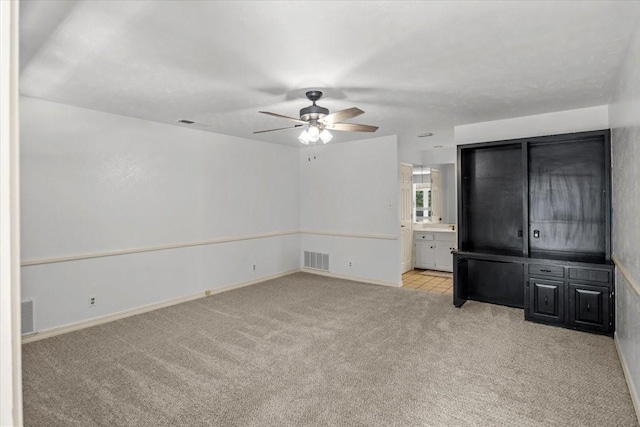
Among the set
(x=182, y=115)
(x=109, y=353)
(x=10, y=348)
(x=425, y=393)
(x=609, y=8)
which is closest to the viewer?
(x=10, y=348)

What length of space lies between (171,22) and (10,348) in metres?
2.22

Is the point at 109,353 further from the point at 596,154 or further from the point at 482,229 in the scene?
the point at 596,154

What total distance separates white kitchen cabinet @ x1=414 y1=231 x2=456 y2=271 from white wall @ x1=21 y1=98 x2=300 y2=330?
316 cm

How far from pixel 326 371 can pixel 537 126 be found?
3.96 meters

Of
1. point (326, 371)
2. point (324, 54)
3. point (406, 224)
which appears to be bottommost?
point (326, 371)

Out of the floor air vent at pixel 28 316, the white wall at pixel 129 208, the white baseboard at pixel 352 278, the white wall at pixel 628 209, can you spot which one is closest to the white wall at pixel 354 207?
the white baseboard at pixel 352 278

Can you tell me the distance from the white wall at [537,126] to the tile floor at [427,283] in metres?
2.34

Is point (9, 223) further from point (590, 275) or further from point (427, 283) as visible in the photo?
point (427, 283)

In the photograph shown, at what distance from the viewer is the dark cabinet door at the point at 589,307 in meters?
3.70

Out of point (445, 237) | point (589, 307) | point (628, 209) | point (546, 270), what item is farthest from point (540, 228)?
point (445, 237)

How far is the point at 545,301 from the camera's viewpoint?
406cm

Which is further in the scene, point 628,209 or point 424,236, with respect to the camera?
point 424,236

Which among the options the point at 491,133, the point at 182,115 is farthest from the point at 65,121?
the point at 491,133

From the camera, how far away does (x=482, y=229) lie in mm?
5012
